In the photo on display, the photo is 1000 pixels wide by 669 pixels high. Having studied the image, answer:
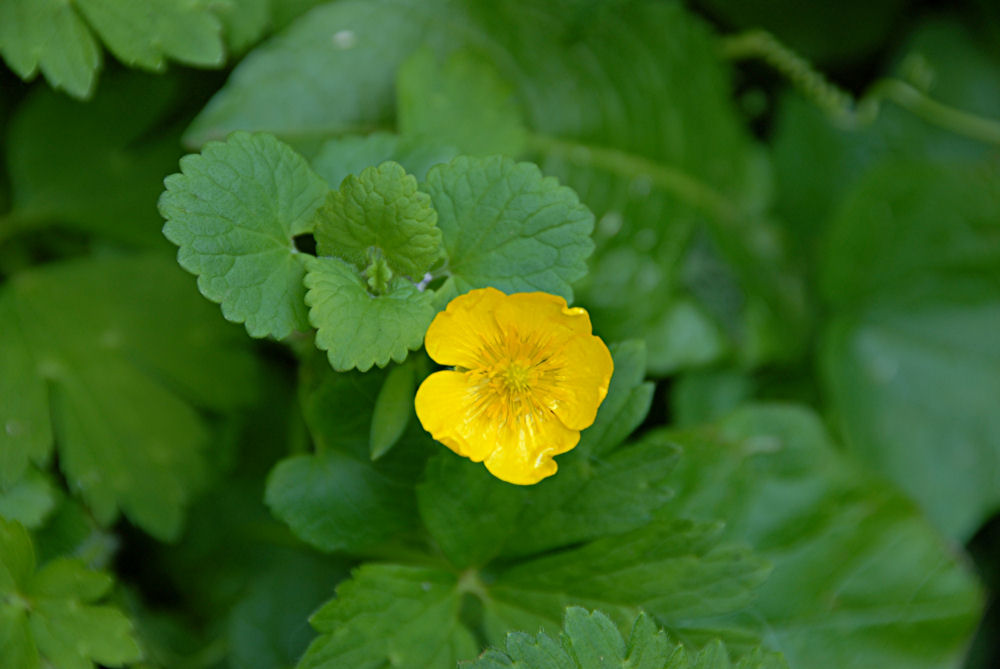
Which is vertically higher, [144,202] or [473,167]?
[473,167]

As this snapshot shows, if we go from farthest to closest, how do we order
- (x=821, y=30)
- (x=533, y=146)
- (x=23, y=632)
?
(x=821, y=30), (x=533, y=146), (x=23, y=632)

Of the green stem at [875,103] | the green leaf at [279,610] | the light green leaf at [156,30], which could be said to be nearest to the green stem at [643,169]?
the green stem at [875,103]

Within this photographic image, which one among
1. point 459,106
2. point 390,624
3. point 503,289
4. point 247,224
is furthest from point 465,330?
point 459,106

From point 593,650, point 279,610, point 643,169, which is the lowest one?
point 279,610

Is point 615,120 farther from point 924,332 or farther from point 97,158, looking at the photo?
point 97,158

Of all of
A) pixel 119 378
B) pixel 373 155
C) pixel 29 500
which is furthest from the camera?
pixel 119 378

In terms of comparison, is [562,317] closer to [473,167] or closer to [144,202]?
[473,167]

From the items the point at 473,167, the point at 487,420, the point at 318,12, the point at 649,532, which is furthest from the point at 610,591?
the point at 318,12

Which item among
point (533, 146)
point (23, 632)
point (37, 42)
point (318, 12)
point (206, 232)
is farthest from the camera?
point (533, 146)
